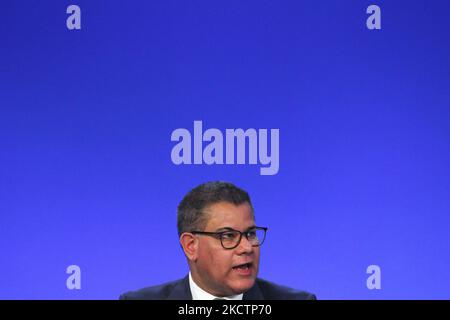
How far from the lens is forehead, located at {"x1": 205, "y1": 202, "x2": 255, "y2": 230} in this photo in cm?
282

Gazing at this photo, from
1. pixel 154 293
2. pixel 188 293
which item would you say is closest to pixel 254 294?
pixel 188 293

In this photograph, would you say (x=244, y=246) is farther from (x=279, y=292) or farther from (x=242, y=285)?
(x=279, y=292)

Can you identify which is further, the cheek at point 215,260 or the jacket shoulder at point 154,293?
the jacket shoulder at point 154,293

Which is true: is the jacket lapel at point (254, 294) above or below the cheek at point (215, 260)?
below

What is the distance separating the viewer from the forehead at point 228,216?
9.26 feet

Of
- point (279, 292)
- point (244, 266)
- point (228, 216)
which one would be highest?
point (228, 216)

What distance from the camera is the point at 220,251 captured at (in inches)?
111

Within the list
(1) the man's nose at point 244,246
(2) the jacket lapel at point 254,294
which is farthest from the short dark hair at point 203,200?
(2) the jacket lapel at point 254,294

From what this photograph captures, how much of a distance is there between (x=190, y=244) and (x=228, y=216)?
195 mm

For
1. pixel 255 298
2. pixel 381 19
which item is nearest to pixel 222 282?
pixel 255 298

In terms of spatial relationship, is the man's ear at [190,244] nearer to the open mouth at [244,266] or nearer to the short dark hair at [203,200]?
the short dark hair at [203,200]
